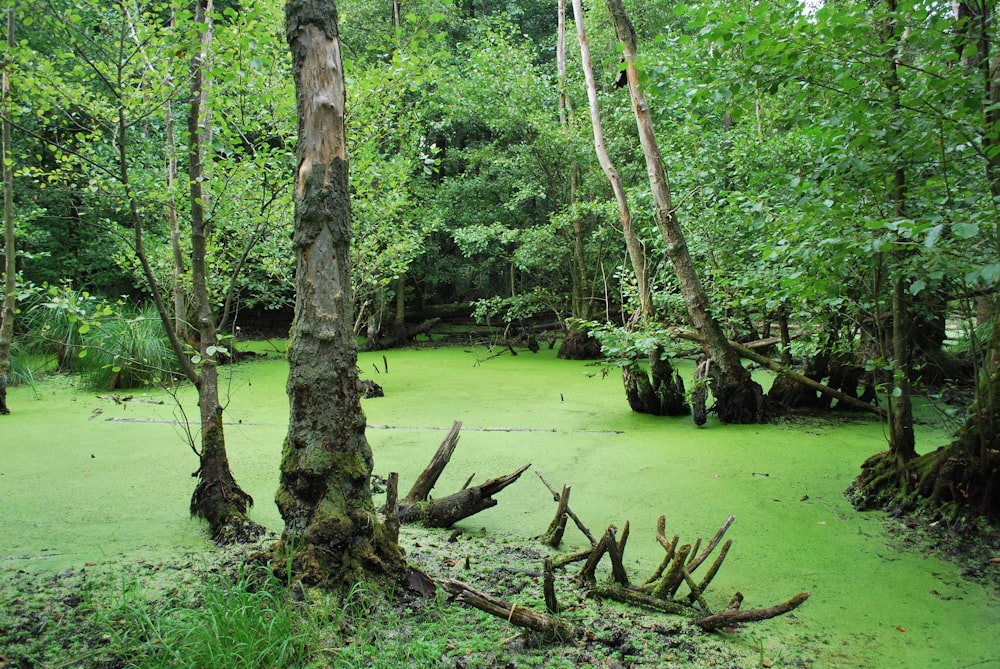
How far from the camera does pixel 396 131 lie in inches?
159

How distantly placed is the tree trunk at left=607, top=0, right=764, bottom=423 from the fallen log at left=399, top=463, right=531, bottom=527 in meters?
2.58

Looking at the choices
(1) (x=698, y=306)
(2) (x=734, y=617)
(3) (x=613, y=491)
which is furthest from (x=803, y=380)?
(2) (x=734, y=617)

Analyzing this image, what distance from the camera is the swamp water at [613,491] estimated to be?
2.09 m

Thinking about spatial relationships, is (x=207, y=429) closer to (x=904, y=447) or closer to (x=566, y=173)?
(x=904, y=447)

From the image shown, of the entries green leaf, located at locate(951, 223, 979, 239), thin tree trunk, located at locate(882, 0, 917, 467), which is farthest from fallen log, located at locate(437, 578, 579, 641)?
thin tree trunk, located at locate(882, 0, 917, 467)

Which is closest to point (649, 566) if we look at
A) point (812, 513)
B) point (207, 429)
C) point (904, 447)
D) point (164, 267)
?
point (812, 513)

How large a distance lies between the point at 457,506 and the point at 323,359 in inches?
45.0

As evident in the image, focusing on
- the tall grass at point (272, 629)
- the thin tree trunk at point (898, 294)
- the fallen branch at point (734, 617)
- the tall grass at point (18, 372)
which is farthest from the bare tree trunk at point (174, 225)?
the thin tree trunk at point (898, 294)

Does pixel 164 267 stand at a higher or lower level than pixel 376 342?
higher

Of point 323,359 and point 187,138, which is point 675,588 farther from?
point 187,138

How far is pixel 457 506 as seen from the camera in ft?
9.41

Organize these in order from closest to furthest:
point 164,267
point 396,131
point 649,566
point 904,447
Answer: point 649,566 < point 904,447 < point 396,131 < point 164,267

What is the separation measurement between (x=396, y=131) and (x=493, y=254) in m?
7.61

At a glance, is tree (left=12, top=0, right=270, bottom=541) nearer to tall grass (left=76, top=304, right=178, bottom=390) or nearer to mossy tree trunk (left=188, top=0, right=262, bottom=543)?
mossy tree trunk (left=188, top=0, right=262, bottom=543)
